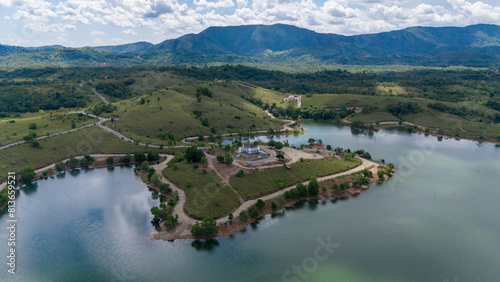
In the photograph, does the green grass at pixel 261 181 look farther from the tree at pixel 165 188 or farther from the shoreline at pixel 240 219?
the tree at pixel 165 188

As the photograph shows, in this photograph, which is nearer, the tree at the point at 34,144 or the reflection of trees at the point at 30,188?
the reflection of trees at the point at 30,188

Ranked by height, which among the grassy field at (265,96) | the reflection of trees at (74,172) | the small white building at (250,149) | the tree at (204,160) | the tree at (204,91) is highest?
the tree at (204,91)

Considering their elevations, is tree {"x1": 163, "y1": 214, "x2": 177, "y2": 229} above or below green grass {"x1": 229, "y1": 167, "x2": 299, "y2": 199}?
below

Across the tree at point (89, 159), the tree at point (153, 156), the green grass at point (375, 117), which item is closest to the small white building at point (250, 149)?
the tree at point (153, 156)

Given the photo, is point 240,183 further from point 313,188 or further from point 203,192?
point 313,188

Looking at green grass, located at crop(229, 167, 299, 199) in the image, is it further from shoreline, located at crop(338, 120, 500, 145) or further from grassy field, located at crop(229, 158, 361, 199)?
shoreline, located at crop(338, 120, 500, 145)

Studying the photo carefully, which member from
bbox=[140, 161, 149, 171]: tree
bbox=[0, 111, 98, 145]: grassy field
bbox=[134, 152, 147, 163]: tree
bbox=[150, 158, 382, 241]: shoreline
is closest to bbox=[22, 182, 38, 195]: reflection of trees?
bbox=[0, 111, 98, 145]: grassy field

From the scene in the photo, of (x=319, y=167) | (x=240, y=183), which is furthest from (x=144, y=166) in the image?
(x=319, y=167)

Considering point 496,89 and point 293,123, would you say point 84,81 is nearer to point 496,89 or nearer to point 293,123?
point 293,123
